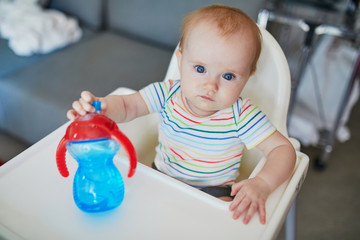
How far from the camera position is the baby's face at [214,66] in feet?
2.25

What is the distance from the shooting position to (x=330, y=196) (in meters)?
1.54

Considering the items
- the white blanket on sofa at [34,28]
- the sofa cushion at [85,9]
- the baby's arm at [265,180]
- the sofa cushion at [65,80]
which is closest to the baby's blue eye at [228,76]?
the baby's arm at [265,180]

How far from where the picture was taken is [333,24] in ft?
4.66

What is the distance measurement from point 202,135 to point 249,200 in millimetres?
207

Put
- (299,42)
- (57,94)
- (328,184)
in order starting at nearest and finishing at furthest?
(57,94)
(328,184)
(299,42)

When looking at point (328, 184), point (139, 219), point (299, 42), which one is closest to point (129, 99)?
point (139, 219)

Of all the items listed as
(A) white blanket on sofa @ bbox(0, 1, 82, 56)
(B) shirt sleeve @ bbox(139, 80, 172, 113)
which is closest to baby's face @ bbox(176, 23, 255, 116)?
(B) shirt sleeve @ bbox(139, 80, 172, 113)

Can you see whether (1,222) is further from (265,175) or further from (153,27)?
(153,27)

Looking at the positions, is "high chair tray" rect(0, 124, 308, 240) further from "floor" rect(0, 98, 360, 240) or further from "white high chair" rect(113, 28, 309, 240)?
"floor" rect(0, 98, 360, 240)

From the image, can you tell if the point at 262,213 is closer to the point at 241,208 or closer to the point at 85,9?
the point at 241,208

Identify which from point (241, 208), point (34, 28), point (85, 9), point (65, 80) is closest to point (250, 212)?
point (241, 208)

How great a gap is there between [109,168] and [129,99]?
25 centimetres

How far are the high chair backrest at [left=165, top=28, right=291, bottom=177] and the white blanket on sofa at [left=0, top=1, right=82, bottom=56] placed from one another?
109 centimetres

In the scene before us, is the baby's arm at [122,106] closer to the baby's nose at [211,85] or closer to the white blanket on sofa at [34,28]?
the baby's nose at [211,85]
